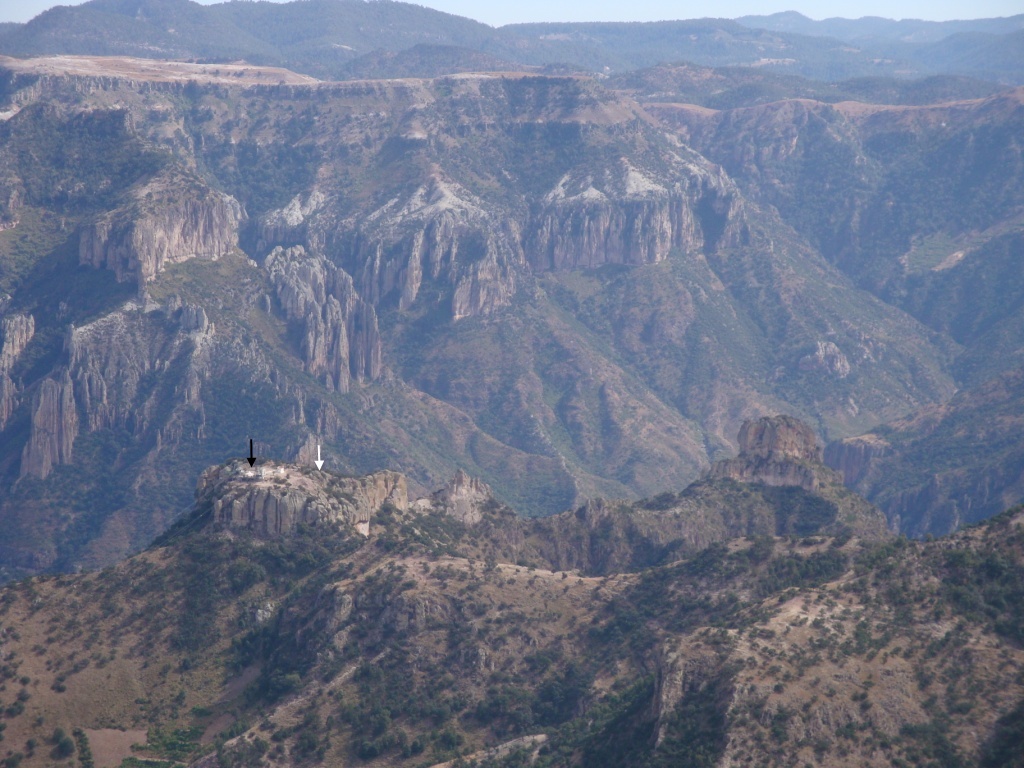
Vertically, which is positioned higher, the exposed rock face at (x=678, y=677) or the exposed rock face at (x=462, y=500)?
the exposed rock face at (x=678, y=677)

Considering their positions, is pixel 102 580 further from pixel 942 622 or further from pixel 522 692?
pixel 942 622

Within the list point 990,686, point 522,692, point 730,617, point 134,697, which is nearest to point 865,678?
point 990,686

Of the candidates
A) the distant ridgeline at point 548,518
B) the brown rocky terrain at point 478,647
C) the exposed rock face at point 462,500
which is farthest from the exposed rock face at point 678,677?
the exposed rock face at point 462,500

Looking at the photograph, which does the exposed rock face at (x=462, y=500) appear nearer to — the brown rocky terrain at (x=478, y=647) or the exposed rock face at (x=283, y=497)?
the brown rocky terrain at (x=478, y=647)

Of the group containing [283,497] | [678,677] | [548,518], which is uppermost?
[678,677]

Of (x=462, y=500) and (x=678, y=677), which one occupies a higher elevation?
(x=678, y=677)

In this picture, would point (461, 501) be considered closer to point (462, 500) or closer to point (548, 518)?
point (462, 500)

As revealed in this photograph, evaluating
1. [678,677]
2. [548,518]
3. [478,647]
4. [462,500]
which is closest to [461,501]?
[462,500]

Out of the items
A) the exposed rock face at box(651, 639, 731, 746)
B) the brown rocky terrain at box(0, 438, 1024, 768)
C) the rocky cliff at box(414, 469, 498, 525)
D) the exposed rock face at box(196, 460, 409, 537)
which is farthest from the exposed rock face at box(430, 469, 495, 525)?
the exposed rock face at box(651, 639, 731, 746)
